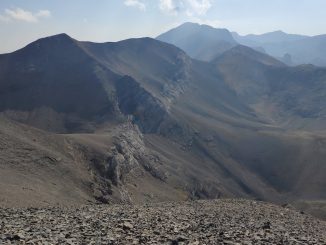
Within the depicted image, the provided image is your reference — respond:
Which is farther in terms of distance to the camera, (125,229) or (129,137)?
(129,137)

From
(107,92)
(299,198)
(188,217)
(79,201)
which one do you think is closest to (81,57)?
(107,92)

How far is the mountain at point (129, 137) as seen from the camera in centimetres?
6538

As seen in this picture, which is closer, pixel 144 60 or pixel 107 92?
pixel 107 92

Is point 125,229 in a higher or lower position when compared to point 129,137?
lower

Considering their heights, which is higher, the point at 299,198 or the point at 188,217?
the point at 188,217

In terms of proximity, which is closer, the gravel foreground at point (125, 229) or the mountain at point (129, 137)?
the gravel foreground at point (125, 229)

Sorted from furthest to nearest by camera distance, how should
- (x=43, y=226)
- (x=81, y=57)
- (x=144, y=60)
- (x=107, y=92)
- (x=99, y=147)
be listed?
(x=144, y=60), (x=81, y=57), (x=107, y=92), (x=99, y=147), (x=43, y=226)

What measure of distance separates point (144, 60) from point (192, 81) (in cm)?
2301

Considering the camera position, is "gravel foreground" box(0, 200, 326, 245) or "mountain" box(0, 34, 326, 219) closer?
"gravel foreground" box(0, 200, 326, 245)

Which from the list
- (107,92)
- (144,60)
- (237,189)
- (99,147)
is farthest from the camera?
(144,60)

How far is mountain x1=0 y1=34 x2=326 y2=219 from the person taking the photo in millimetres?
65375

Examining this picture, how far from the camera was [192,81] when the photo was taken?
200 m

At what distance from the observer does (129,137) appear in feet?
334

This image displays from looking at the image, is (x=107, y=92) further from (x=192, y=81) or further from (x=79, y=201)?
(x=79, y=201)
